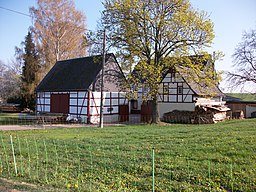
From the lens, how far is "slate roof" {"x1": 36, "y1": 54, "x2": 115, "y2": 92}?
24.3m

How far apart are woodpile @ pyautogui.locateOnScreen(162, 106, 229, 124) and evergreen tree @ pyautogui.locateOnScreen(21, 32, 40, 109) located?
19.0m

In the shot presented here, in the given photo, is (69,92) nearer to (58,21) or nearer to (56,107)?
(56,107)

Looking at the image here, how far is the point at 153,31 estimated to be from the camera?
68.2 ft

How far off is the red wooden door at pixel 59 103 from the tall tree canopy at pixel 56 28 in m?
9.64

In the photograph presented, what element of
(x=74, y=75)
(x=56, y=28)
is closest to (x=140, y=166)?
(x=74, y=75)

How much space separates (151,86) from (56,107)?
10825 millimetres

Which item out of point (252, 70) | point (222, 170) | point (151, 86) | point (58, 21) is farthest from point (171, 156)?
point (58, 21)

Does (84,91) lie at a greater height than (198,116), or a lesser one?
greater

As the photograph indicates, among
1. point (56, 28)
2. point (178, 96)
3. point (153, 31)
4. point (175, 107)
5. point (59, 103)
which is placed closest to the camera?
point (153, 31)

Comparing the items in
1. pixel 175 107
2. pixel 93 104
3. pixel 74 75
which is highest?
pixel 74 75

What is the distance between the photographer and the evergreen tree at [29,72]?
3559cm

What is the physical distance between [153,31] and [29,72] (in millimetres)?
21348

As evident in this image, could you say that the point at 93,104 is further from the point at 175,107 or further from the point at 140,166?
the point at 140,166

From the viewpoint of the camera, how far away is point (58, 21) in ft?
113
